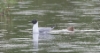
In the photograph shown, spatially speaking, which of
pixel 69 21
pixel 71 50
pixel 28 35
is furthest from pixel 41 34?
pixel 71 50

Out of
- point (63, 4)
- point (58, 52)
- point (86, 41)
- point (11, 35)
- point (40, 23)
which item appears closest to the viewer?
point (58, 52)

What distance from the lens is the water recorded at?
58.1 ft

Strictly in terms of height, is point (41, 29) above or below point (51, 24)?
above

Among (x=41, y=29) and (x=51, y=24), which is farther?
(x=51, y=24)

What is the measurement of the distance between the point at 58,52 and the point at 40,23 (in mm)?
7590

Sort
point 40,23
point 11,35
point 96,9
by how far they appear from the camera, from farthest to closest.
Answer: point 96,9 < point 40,23 < point 11,35

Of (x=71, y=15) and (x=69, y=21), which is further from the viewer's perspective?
(x=71, y=15)

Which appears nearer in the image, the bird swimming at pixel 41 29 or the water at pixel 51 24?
the water at pixel 51 24

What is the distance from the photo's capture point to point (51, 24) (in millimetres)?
23453

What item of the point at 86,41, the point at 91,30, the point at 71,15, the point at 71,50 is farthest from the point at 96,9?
the point at 71,50

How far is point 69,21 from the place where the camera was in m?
24.3

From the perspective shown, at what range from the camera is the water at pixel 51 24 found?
17719 millimetres

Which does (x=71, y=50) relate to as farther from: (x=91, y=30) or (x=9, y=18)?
(x=9, y=18)

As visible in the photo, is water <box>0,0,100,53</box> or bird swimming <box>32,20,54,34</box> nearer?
water <box>0,0,100,53</box>
